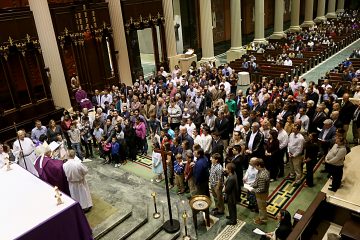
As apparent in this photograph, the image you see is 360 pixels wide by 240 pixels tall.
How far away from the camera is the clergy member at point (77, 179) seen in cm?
754

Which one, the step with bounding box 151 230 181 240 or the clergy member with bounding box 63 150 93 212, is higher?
the clergy member with bounding box 63 150 93 212

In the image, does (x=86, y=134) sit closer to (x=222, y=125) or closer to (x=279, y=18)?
(x=222, y=125)

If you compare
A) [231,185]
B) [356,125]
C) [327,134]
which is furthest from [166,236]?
[356,125]

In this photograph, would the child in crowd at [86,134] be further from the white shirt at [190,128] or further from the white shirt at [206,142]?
the white shirt at [206,142]

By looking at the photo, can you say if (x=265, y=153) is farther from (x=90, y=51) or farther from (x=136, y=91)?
(x=90, y=51)

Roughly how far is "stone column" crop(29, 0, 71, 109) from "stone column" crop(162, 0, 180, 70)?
278 inches

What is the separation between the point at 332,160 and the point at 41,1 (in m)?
11.3

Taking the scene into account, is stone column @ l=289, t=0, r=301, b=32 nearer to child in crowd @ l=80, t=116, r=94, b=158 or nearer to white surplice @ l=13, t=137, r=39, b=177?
child in crowd @ l=80, t=116, r=94, b=158

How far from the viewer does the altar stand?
18.1 feet

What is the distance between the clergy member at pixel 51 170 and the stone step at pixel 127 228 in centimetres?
161

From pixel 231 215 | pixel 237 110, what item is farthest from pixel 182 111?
pixel 231 215

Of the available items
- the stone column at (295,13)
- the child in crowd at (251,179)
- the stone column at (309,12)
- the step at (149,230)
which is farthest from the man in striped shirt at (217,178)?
the stone column at (309,12)

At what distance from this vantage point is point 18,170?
746cm

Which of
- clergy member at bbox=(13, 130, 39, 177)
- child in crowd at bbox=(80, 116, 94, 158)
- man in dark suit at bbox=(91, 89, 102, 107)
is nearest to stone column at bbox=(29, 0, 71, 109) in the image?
man in dark suit at bbox=(91, 89, 102, 107)
